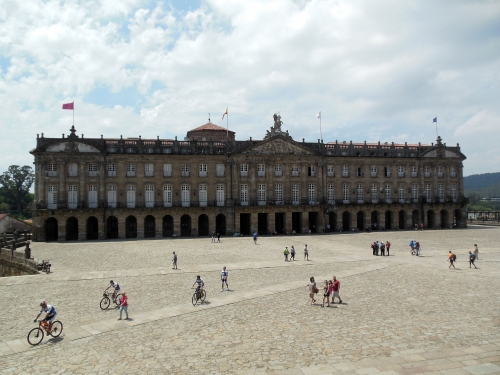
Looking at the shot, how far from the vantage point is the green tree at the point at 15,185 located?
323 feet

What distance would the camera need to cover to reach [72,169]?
50.8 meters

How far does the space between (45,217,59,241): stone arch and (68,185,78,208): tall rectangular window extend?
331 cm

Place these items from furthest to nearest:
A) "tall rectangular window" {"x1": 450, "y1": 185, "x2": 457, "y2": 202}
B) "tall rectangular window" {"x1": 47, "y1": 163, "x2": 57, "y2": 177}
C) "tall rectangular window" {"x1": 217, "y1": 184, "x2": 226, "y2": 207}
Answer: "tall rectangular window" {"x1": 450, "y1": 185, "x2": 457, "y2": 202}
"tall rectangular window" {"x1": 217, "y1": 184, "x2": 226, "y2": 207}
"tall rectangular window" {"x1": 47, "y1": 163, "x2": 57, "y2": 177}

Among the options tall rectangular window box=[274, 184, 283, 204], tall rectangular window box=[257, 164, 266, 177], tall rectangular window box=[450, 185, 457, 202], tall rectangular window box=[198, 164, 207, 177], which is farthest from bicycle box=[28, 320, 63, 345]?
tall rectangular window box=[450, 185, 457, 202]

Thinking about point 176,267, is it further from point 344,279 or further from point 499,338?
point 499,338

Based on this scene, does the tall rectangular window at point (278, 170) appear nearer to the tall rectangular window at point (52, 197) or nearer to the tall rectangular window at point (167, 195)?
the tall rectangular window at point (167, 195)

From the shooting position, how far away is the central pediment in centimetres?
5575

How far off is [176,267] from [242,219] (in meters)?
30.4

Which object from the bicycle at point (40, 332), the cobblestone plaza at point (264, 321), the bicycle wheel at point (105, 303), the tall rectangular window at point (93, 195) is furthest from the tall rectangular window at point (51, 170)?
the bicycle at point (40, 332)

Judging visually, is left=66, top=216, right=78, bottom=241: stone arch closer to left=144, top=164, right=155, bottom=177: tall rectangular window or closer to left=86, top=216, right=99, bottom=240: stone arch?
left=86, top=216, right=99, bottom=240: stone arch

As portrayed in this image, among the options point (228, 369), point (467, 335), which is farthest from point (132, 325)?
point (467, 335)

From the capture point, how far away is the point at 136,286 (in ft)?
75.4

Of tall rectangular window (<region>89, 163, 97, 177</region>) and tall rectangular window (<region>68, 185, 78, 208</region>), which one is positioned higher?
tall rectangular window (<region>89, 163, 97, 177</region>)

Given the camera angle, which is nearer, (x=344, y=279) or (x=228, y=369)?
(x=228, y=369)
